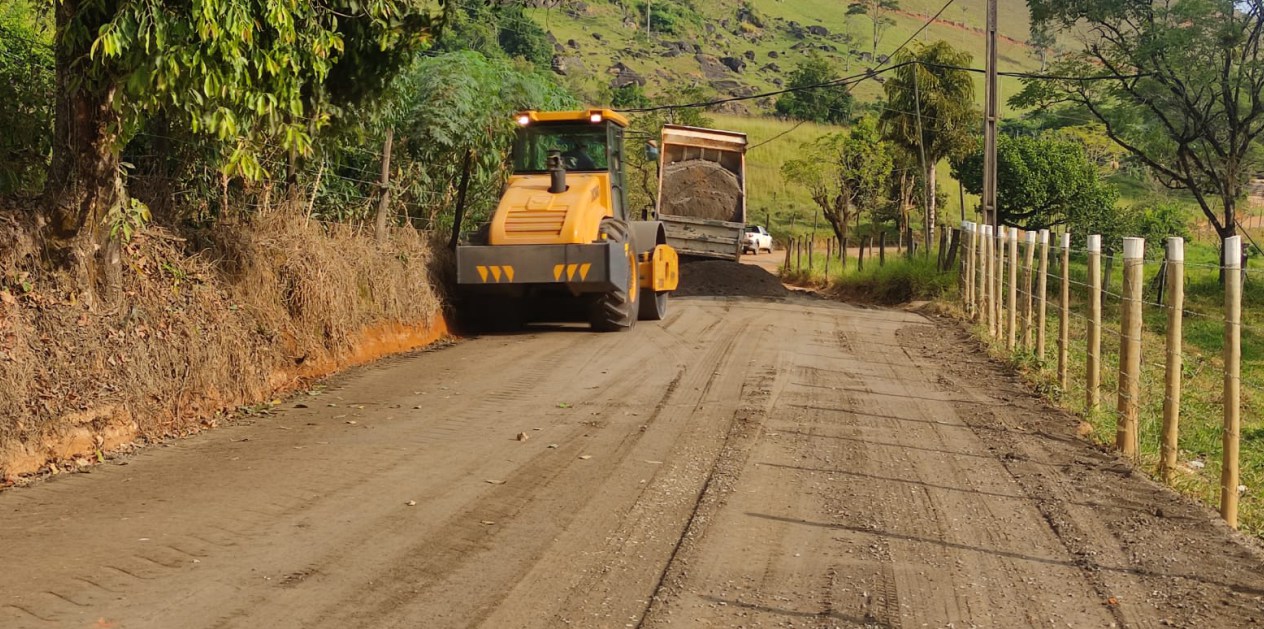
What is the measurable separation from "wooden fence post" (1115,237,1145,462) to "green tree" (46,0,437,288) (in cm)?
612

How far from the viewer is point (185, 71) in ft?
23.9

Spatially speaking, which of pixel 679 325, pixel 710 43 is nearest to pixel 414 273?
pixel 679 325

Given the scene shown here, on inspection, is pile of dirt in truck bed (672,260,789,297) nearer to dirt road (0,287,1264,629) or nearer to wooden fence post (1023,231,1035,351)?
wooden fence post (1023,231,1035,351)

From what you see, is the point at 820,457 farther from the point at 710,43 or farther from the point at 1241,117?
the point at 710,43

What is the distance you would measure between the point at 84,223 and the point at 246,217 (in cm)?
274

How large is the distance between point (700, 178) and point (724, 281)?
2.99m

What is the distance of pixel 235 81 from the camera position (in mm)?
7625

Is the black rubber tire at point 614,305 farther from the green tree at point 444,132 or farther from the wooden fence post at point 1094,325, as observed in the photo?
the wooden fence post at point 1094,325

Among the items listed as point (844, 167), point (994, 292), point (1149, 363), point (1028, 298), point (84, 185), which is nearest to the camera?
point (84, 185)

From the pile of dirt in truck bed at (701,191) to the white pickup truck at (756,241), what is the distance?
2148 centimetres

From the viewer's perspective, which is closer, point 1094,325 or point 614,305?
point 1094,325

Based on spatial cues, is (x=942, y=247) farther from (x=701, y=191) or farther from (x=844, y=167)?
(x=844, y=167)

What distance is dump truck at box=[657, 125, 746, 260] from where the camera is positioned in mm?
29141

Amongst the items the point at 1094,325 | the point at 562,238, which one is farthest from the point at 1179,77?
the point at 1094,325
